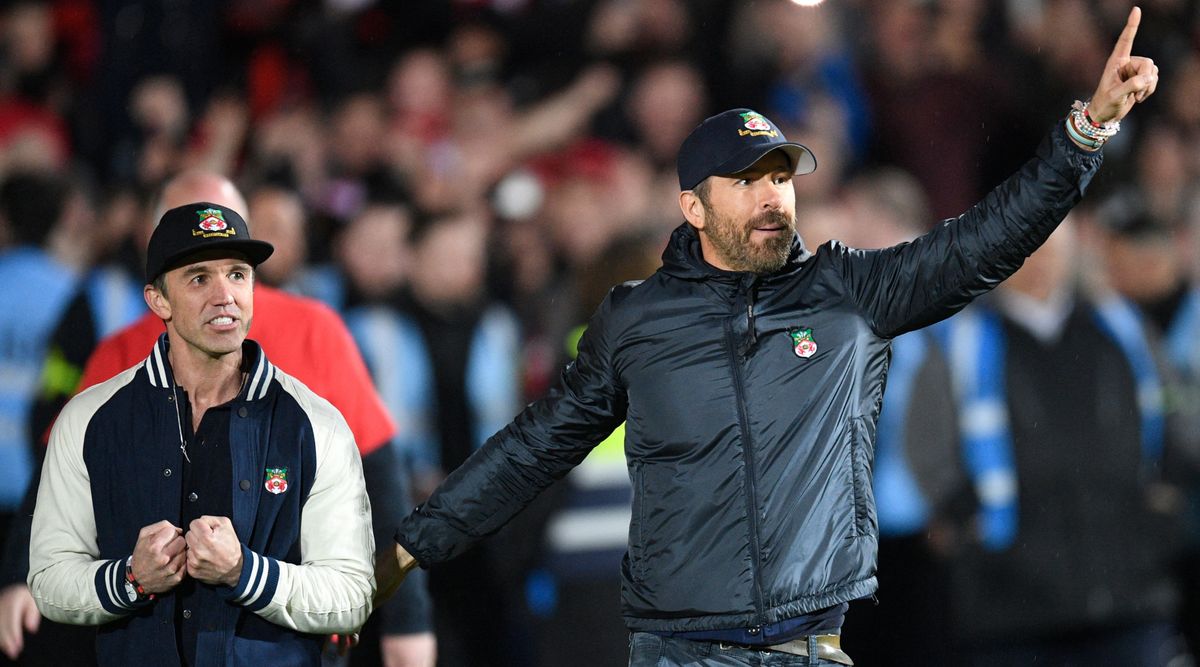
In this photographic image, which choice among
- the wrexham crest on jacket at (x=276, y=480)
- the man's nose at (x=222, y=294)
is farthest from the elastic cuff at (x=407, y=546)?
the man's nose at (x=222, y=294)

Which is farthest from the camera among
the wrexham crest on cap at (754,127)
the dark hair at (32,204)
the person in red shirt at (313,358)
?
the dark hair at (32,204)

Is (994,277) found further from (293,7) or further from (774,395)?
(293,7)

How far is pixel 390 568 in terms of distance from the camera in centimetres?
306

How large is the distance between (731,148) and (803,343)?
43 centimetres

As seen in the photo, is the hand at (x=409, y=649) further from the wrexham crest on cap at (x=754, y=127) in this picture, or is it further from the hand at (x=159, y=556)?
the wrexham crest on cap at (x=754, y=127)

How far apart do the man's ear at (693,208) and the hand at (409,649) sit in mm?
1466

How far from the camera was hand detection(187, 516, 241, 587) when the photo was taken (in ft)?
8.42

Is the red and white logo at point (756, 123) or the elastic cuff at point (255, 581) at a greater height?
the red and white logo at point (756, 123)

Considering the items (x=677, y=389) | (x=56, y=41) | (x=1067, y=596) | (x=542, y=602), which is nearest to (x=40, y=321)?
(x=56, y=41)

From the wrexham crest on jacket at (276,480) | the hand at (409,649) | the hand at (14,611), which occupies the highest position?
the wrexham crest on jacket at (276,480)

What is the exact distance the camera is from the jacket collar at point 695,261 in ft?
9.54

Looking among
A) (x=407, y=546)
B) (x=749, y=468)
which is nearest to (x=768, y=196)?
(x=749, y=468)

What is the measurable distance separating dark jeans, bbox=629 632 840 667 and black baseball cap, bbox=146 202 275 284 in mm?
1118

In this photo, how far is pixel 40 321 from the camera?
5738mm
